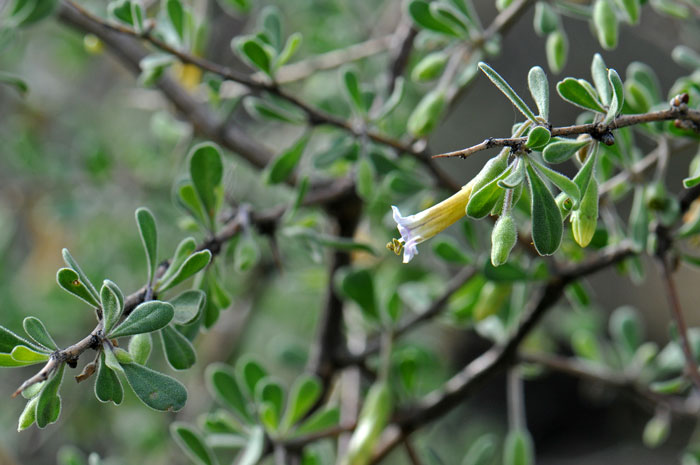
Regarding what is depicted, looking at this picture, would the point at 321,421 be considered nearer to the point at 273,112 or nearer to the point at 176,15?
the point at 273,112

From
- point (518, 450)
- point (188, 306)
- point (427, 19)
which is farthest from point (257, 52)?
point (518, 450)

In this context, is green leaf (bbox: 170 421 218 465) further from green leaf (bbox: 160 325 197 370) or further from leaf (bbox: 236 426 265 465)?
green leaf (bbox: 160 325 197 370)

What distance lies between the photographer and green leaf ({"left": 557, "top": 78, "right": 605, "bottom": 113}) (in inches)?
22.4

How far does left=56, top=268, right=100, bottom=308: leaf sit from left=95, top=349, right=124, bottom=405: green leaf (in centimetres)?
5

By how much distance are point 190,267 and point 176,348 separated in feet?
0.26

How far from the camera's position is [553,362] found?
42.7 inches

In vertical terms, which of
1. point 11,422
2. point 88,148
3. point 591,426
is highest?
point 88,148

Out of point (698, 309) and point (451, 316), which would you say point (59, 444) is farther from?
point (698, 309)

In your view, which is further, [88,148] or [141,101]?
[141,101]

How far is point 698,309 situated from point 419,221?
2.98 m

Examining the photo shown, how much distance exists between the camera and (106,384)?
554mm

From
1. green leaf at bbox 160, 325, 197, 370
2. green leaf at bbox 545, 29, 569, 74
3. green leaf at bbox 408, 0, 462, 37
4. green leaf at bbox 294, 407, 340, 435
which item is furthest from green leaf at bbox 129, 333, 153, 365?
green leaf at bbox 545, 29, 569, 74

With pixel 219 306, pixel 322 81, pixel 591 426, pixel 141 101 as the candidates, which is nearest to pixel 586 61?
pixel 591 426

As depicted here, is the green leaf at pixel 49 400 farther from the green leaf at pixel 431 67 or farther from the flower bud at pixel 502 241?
the green leaf at pixel 431 67
